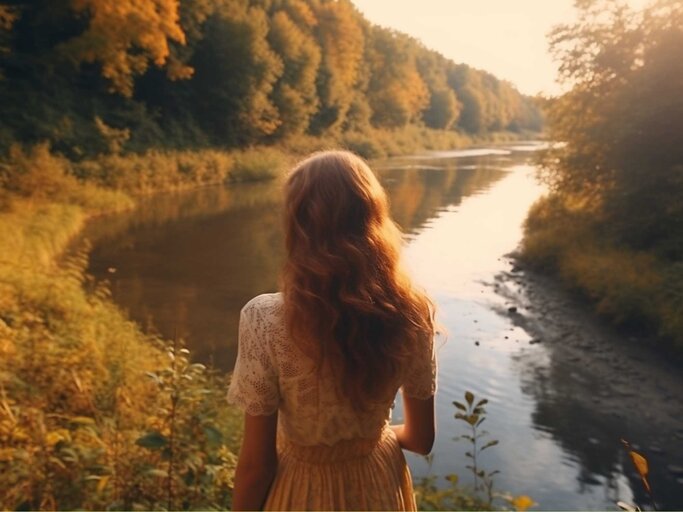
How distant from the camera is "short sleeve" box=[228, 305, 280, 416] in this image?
1642mm

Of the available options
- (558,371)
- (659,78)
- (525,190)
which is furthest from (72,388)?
(525,190)

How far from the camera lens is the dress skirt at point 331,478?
5.81 ft

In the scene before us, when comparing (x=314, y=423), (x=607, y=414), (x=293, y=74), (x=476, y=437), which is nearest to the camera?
(x=314, y=423)

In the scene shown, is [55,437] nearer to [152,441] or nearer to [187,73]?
[152,441]

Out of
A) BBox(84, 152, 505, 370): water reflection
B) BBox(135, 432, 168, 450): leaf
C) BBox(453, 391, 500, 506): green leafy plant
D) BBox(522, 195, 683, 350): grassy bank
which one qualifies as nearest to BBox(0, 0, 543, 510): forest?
BBox(135, 432, 168, 450): leaf

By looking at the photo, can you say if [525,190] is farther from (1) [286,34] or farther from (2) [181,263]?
(2) [181,263]

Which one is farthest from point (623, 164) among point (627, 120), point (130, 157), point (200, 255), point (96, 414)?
point (130, 157)

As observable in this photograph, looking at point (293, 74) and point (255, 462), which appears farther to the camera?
point (293, 74)

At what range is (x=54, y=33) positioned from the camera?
73.7 feet

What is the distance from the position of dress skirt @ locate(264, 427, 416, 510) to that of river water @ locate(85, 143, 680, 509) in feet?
1.44

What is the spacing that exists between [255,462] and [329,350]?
1.28 ft

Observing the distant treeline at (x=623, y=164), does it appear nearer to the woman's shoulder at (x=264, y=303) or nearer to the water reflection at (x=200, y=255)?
the water reflection at (x=200, y=255)

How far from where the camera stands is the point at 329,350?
1.62 metres

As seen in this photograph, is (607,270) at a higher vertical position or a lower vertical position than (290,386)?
lower
